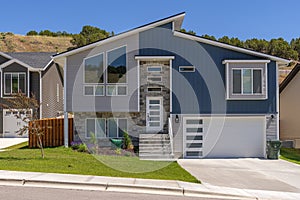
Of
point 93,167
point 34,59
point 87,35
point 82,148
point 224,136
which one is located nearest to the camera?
point 93,167

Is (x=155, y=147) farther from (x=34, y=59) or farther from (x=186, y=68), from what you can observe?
(x=34, y=59)

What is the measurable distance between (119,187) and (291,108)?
17.7 metres

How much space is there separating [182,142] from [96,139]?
4720mm

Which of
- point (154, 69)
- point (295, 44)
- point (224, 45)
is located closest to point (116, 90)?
point (154, 69)

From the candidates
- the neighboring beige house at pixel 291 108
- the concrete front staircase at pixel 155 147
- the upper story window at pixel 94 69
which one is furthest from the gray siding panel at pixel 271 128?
the upper story window at pixel 94 69

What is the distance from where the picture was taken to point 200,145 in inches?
739

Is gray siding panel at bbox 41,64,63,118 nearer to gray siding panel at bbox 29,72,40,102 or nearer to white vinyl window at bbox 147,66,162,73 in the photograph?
gray siding panel at bbox 29,72,40,102

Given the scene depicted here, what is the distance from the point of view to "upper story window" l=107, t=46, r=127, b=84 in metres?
18.5

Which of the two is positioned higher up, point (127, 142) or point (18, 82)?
point (18, 82)

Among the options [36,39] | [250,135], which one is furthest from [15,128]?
[36,39]

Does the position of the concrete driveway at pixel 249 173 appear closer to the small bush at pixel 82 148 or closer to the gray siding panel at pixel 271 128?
the gray siding panel at pixel 271 128

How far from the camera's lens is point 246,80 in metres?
18.4

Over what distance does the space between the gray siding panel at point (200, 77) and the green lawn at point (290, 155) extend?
8.68 ft

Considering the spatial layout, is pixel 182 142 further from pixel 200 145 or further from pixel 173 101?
pixel 173 101
